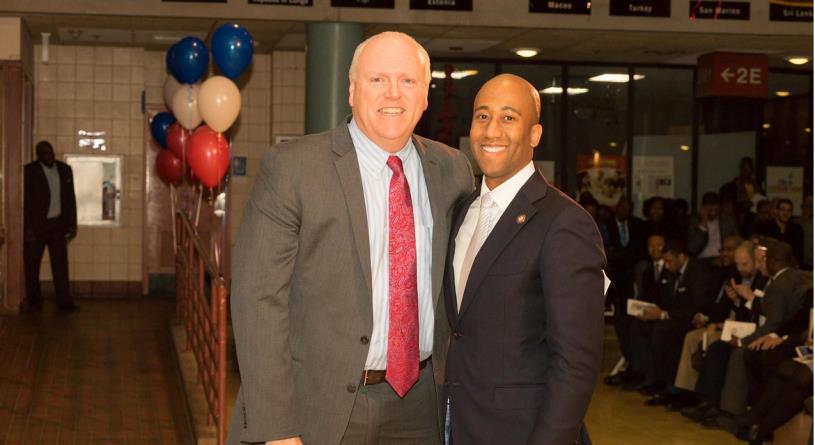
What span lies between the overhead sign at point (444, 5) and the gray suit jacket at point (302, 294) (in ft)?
23.0

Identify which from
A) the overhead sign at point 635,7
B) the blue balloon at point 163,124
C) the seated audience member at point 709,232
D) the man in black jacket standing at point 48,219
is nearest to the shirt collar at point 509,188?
the overhead sign at point 635,7

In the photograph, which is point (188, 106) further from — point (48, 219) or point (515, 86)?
point (515, 86)

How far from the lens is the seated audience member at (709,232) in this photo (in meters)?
10.7

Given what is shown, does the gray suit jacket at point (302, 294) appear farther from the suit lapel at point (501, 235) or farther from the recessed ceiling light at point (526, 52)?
the recessed ceiling light at point (526, 52)

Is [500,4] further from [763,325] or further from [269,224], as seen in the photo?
[269,224]

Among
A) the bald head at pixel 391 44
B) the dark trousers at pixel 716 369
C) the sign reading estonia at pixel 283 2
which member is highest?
the sign reading estonia at pixel 283 2

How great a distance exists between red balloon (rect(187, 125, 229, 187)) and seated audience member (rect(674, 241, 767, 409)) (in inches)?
145

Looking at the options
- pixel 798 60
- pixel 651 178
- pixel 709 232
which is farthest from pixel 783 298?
pixel 651 178

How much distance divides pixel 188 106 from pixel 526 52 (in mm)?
4082

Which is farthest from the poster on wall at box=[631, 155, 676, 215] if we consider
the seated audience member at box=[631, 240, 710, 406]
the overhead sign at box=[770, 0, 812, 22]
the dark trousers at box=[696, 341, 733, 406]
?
the dark trousers at box=[696, 341, 733, 406]

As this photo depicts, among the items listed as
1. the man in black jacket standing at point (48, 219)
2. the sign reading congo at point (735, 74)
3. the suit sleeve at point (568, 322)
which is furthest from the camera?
the sign reading congo at point (735, 74)

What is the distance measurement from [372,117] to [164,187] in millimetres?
10603

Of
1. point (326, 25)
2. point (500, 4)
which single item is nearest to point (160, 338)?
point (326, 25)

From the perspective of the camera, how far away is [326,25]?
934 centimetres
